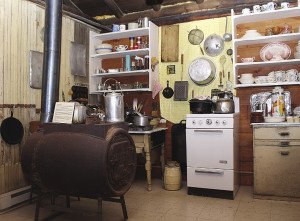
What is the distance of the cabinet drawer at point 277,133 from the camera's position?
3.41 metres

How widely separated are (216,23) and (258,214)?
277 centimetres

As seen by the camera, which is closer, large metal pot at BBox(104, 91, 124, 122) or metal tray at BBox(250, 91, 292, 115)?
large metal pot at BBox(104, 91, 124, 122)

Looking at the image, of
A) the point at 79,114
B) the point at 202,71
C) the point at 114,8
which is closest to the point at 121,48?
the point at 114,8

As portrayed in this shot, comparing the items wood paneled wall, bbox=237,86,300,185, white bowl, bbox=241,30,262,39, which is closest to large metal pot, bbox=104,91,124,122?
wood paneled wall, bbox=237,86,300,185

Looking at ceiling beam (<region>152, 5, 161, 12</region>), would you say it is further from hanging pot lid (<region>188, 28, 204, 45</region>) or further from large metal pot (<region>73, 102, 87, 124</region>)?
large metal pot (<region>73, 102, 87, 124</region>)

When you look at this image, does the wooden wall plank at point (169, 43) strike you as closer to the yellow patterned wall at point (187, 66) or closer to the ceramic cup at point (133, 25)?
the yellow patterned wall at point (187, 66)

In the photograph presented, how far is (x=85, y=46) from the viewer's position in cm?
482

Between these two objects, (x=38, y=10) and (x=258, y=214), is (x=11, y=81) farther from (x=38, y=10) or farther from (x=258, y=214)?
(x=258, y=214)

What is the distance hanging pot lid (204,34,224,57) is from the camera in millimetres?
4320

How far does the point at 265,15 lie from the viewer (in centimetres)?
393

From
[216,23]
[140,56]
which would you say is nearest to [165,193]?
[140,56]

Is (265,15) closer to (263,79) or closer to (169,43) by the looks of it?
(263,79)

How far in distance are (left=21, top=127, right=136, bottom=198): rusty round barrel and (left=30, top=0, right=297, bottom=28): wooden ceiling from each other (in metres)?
2.49

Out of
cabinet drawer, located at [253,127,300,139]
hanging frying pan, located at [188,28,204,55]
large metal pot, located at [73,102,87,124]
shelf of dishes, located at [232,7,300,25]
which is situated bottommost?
cabinet drawer, located at [253,127,300,139]
